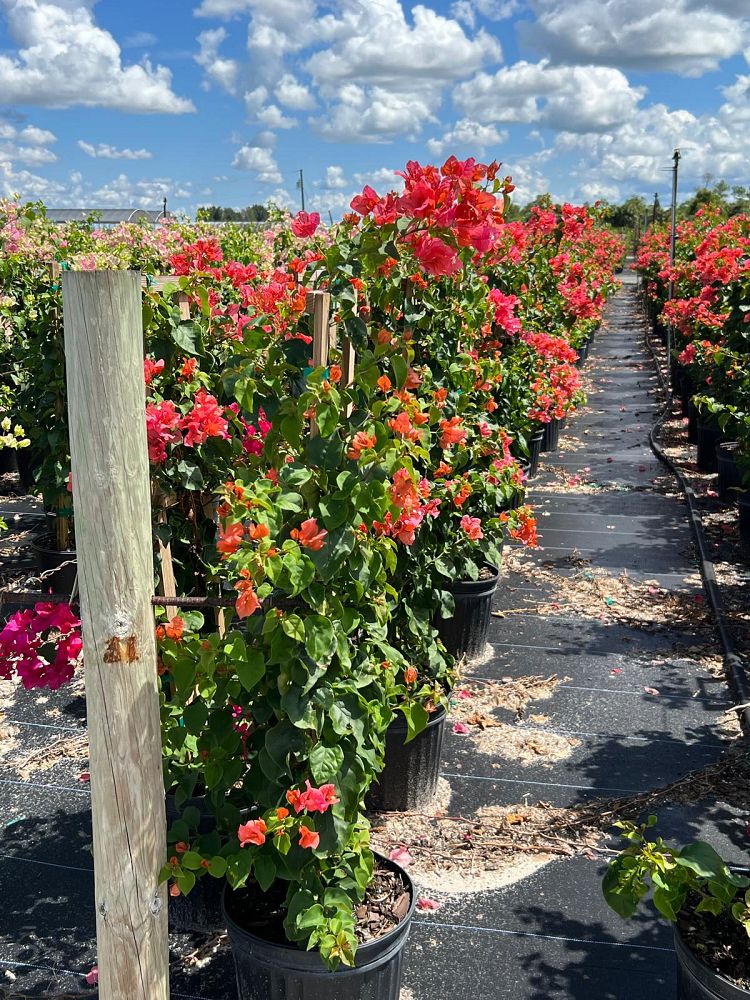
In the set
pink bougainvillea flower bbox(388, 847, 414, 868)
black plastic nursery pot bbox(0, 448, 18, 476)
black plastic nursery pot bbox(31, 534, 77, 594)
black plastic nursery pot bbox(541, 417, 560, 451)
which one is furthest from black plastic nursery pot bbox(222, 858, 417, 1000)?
black plastic nursery pot bbox(541, 417, 560, 451)

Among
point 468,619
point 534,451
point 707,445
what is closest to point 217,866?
point 468,619

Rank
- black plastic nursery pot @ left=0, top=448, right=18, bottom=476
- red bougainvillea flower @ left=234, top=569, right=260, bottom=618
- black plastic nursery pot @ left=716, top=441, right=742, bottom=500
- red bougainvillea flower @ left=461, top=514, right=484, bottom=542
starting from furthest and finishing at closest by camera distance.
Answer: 1. black plastic nursery pot @ left=0, top=448, right=18, bottom=476
2. black plastic nursery pot @ left=716, top=441, right=742, bottom=500
3. red bougainvillea flower @ left=461, top=514, right=484, bottom=542
4. red bougainvillea flower @ left=234, top=569, right=260, bottom=618

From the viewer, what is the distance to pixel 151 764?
5.72 feet

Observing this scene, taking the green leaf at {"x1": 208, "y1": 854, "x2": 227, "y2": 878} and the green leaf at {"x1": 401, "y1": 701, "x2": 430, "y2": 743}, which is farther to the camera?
the green leaf at {"x1": 401, "y1": 701, "x2": 430, "y2": 743}

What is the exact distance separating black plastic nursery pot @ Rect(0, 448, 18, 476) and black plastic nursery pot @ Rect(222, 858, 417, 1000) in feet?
21.3

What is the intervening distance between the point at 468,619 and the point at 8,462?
207 inches

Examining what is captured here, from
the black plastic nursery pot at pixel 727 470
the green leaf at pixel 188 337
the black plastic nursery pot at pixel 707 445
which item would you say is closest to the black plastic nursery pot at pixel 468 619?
the green leaf at pixel 188 337

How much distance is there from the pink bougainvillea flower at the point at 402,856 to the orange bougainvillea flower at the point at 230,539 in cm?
160

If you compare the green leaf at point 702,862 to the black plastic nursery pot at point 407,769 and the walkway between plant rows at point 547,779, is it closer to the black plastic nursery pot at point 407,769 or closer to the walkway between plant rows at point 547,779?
the walkway between plant rows at point 547,779

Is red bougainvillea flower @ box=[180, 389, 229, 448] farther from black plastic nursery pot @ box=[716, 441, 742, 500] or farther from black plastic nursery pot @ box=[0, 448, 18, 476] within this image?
black plastic nursery pot @ box=[0, 448, 18, 476]

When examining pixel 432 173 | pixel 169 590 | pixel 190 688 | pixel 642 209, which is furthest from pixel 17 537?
pixel 642 209

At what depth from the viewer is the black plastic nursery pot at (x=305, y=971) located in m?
1.89

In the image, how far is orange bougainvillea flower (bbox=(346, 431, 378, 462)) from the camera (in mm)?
1800

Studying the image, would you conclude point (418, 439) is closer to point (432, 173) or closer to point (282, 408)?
point (282, 408)
